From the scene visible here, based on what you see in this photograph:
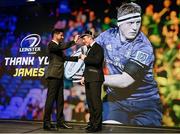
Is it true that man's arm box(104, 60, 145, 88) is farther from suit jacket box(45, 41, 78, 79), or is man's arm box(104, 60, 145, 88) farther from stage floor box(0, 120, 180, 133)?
suit jacket box(45, 41, 78, 79)

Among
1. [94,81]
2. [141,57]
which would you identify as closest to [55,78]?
[94,81]

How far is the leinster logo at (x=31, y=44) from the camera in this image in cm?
638

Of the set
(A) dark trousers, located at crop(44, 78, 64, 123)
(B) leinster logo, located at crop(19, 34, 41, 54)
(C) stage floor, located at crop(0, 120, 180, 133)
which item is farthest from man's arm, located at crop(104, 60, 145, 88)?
(B) leinster logo, located at crop(19, 34, 41, 54)

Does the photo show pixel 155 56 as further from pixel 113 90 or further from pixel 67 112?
pixel 67 112

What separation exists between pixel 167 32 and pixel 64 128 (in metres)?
2.09

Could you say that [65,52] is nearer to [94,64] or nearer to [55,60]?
[55,60]

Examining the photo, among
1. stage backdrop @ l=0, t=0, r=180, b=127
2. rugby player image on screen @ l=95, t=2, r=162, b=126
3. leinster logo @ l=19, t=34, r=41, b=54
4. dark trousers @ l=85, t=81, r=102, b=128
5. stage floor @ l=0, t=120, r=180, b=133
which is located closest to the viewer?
dark trousers @ l=85, t=81, r=102, b=128

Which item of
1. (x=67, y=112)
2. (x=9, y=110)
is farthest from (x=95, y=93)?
(x=9, y=110)

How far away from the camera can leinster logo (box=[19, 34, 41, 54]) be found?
638 centimetres

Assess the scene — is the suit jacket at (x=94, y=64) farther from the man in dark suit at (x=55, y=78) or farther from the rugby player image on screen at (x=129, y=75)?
the rugby player image on screen at (x=129, y=75)

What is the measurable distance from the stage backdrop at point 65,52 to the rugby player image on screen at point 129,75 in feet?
0.39

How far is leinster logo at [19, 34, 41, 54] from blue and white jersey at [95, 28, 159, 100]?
114 centimetres

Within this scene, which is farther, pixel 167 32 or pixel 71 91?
pixel 71 91

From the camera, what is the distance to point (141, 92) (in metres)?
5.55
